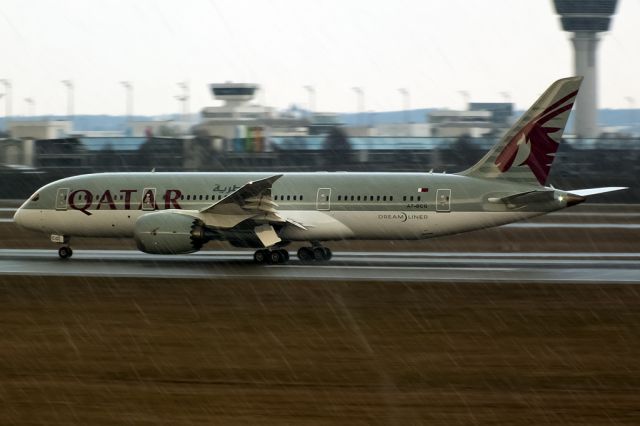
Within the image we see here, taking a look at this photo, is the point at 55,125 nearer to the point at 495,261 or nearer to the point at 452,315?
the point at 495,261

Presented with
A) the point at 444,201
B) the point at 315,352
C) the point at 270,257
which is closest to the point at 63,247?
the point at 270,257

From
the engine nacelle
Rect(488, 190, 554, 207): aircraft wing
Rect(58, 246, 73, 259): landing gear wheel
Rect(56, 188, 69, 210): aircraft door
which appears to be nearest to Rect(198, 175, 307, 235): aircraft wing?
the engine nacelle

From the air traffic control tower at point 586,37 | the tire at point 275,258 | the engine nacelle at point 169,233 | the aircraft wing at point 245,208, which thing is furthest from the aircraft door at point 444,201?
the air traffic control tower at point 586,37

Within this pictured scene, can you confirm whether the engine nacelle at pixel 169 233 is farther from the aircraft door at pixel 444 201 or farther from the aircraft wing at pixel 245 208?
the aircraft door at pixel 444 201

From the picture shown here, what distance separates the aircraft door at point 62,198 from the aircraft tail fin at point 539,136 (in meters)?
15.8

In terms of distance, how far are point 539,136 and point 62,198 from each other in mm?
17298

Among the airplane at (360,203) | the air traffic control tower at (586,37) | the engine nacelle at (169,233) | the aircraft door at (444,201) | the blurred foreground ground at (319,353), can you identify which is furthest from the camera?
the air traffic control tower at (586,37)

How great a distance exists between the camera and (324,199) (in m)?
37.6

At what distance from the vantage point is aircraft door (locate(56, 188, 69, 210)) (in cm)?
3981

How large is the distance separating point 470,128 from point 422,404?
140 m

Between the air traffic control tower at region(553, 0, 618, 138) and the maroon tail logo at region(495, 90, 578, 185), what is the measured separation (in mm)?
121080

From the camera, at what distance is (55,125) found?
12244cm

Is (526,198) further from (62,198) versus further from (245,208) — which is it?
(62,198)

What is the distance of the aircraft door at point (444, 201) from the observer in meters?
36.2
